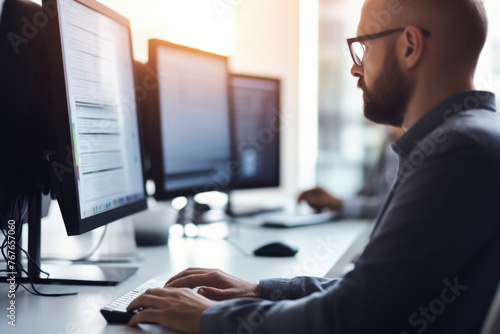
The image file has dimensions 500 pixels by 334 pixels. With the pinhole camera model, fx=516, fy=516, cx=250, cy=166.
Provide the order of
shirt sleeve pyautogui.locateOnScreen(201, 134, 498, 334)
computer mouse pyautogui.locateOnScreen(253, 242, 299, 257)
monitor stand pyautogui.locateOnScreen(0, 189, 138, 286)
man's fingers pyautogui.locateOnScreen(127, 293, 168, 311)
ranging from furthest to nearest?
1. computer mouse pyautogui.locateOnScreen(253, 242, 299, 257)
2. monitor stand pyautogui.locateOnScreen(0, 189, 138, 286)
3. man's fingers pyautogui.locateOnScreen(127, 293, 168, 311)
4. shirt sleeve pyautogui.locateOnScreen(201, 134, 498, 334)

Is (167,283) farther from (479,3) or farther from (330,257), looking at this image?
(479,3)

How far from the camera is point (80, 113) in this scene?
1027 millimetres

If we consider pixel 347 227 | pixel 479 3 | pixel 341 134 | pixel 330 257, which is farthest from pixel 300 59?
pixel 479 3

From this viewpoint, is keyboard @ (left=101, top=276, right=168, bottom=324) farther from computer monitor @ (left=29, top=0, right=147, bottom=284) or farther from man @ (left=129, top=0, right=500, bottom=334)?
computer monitor @ (left=29, top=0, right=147, bottom=284)

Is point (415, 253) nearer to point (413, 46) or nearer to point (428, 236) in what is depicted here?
point (428, 236)

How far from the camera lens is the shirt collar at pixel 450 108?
88 centimetres

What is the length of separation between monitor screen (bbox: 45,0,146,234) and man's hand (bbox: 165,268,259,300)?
0.22 meters

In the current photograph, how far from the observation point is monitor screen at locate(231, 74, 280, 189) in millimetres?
2182

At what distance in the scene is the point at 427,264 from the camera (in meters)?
0.71

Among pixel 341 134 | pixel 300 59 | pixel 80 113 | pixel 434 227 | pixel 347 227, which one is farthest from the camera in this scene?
pixel 341 134

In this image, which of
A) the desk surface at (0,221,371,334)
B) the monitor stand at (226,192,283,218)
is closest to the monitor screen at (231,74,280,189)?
the monitor stand at (226,192,283,218)

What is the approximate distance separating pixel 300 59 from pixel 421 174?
2.82 meters

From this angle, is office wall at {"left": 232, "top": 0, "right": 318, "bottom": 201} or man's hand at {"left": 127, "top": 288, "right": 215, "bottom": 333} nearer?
man's hand at {"left": 127, "top": 288, "right": 215, "bottom": 333}

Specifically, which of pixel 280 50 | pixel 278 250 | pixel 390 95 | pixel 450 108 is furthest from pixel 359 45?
pixel 280 50
